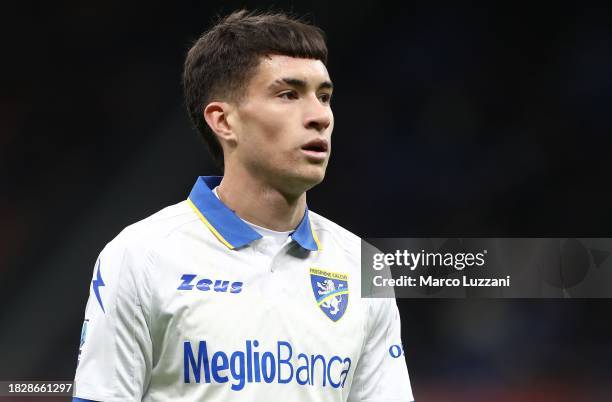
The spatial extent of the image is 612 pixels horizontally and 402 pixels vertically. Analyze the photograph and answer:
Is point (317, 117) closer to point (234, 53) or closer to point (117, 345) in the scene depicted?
point (234, 53)

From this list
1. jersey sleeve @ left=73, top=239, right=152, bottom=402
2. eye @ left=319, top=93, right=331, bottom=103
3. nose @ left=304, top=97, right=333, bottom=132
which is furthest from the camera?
eye @ left=319, top=93, right=331, bottom=103

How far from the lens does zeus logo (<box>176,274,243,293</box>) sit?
85.4 inches

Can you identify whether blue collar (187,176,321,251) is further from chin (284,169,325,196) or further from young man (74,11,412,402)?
chin (284,169,325,196)

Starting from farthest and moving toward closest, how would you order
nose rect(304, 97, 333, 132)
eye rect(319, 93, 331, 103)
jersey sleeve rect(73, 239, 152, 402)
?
eye rect(319, 93, 331, 103), nose rect(304, 97, 333, 132), jersey sleeve rect(73, 239, 152, 402)

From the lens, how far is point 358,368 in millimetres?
2377

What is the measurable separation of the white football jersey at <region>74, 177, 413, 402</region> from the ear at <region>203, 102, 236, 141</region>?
16 centimetres

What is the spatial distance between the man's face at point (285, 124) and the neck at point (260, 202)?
0.03 meters

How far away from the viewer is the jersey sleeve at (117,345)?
82.0 inches

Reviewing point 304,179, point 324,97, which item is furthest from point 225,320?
point 324,97

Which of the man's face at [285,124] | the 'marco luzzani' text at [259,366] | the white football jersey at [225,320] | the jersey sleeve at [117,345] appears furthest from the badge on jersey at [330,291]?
the jersey sleeve at [117,345]

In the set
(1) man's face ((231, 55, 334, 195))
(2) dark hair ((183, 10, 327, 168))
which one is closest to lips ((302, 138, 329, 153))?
(1) man's face ((231, 55, 334, 195))

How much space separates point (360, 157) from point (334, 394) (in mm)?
3118

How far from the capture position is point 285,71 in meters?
2.24

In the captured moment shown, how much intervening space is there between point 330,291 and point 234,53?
2.20ft
